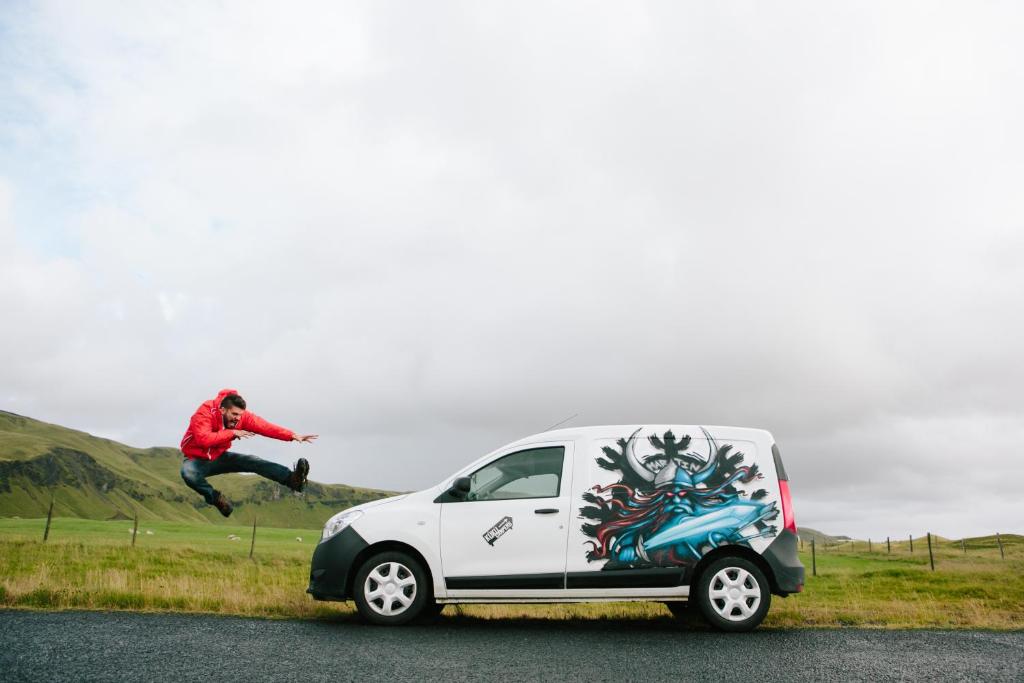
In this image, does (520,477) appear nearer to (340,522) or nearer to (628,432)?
(628,432)

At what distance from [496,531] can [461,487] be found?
2.03 ft

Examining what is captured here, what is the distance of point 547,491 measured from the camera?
8844 mm

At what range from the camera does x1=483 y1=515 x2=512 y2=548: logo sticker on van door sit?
28.1 ft

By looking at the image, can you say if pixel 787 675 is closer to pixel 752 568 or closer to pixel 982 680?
pixel 982 680

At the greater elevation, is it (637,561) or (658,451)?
(658,451)

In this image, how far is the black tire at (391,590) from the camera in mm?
8422

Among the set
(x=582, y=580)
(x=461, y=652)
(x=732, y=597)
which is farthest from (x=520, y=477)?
(x=732, y=597)

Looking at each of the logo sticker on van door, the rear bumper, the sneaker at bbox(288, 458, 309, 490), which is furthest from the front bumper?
the rear bumper

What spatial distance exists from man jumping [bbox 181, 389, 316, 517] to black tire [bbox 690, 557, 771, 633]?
4502 mm

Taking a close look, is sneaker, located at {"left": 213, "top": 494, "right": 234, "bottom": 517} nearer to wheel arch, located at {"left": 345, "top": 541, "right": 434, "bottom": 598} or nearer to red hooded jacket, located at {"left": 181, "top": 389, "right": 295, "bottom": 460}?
red hooded jacket, located at {"left": 181, "top": 389, "right": 295, "bottom": 460}

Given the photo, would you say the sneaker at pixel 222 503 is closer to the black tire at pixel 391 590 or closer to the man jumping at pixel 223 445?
the man jumping at pixel 223 445

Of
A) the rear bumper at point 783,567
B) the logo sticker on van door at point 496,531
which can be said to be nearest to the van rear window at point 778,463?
the rear bumper at point 783,567

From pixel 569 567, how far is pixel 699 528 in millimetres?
1524

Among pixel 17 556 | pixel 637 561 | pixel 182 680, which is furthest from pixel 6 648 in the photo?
pixel 17 556
